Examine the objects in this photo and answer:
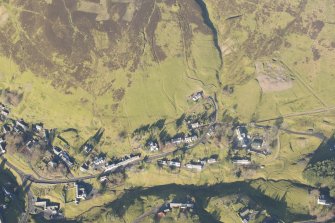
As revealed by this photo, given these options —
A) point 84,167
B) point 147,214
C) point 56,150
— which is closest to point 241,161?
point 147,214

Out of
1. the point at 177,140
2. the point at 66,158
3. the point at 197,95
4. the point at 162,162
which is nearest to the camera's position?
the point at 162,162

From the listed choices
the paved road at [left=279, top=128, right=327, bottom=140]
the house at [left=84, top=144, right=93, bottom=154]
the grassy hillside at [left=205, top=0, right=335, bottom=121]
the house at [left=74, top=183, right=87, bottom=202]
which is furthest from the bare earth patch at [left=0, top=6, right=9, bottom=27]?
the paved road at [left=279, top=128, right=327, bottom=140]

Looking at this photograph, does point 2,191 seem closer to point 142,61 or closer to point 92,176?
point 92,176

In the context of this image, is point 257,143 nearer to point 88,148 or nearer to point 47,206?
point 88,148

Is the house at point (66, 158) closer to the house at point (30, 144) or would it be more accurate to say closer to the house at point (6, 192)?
the house at point (30, 144)

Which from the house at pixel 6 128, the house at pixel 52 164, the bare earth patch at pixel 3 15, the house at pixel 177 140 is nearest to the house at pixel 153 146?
the house at pixel 177 140

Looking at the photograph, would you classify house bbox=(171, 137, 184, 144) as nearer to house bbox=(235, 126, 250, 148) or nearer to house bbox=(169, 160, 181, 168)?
house bbox=(169, 160, 181, 168)
